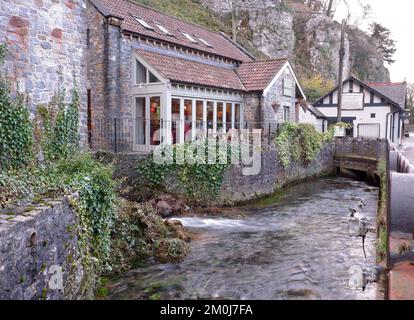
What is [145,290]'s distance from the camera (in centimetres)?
709

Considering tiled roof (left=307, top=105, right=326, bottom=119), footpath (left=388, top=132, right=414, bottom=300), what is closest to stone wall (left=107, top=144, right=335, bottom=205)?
footpath (left=388, top=132, right=414, bottom=300)

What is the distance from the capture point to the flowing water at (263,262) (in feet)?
23.1

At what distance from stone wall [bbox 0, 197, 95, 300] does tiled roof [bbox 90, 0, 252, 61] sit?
1254cm

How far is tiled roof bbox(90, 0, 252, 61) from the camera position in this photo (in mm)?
17344

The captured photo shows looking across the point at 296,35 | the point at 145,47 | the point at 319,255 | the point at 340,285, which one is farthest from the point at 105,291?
the point at 296,35

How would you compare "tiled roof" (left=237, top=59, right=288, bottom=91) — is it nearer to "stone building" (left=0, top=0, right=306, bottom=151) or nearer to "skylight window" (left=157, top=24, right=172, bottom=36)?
"stone building" (left=0, top=0, right=306, bottom=151)

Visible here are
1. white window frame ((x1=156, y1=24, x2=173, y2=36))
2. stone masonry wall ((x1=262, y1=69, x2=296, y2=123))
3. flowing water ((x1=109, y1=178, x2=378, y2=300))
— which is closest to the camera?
flowing water ((x1=109, y1=178, x2=378, y2=300))

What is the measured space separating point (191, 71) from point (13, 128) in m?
10.8

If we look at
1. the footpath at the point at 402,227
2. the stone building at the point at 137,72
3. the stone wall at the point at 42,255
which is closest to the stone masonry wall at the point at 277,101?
the stone building at the point at 137,72

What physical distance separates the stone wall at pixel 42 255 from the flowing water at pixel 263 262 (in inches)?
58.0

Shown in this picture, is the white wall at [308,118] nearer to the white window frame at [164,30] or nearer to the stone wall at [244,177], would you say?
the stone wall at [244,177]

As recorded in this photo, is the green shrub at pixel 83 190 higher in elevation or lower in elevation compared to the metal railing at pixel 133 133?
lower
